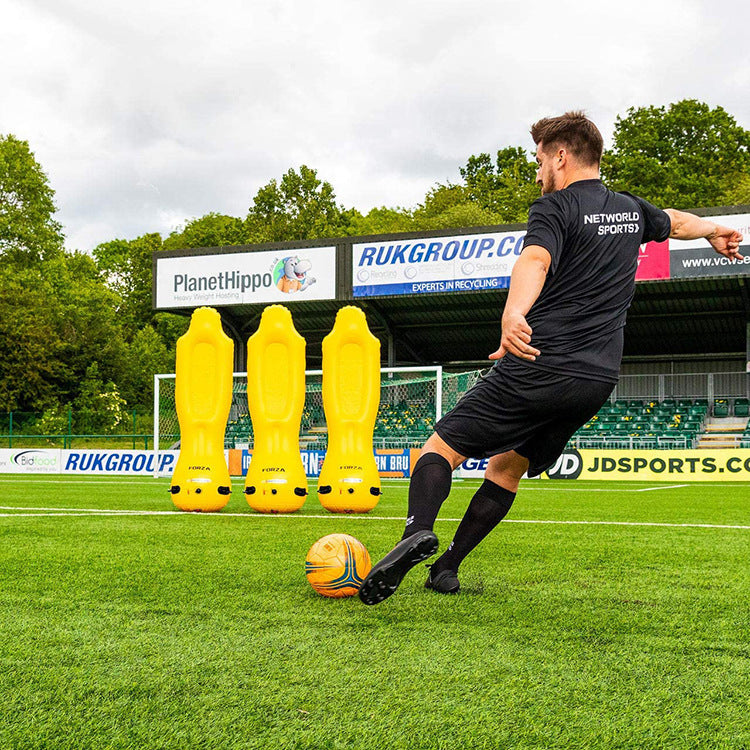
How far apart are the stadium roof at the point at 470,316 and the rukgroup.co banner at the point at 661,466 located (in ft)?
24.0

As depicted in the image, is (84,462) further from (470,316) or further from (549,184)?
(549,184)

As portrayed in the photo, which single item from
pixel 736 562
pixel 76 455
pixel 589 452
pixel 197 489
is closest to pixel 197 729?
pixel 736 562

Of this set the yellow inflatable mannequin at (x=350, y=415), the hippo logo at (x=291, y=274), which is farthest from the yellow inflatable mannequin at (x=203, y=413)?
the hippo logo at (x=291, y=274)

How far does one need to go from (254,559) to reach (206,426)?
4552mm

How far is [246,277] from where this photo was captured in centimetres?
Answer: 2934

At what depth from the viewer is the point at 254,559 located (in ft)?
16.9

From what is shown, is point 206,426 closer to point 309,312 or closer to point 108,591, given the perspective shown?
point 108,591

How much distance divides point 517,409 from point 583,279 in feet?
2.11

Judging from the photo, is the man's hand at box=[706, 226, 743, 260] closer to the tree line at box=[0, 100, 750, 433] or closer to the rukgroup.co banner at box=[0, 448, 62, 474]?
the rukgroup.co banner at box=[0, 448, 62, 474]

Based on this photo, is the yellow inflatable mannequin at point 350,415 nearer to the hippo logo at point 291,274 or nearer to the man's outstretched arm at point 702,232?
the man's outstretched arm at point 702,232

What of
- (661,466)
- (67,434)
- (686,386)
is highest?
(686,386)

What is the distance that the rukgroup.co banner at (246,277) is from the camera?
28.5 metres

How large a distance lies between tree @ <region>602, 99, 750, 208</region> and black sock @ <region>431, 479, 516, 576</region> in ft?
153

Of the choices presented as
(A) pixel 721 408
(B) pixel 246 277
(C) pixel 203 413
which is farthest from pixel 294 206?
(C) pixel 203 413
